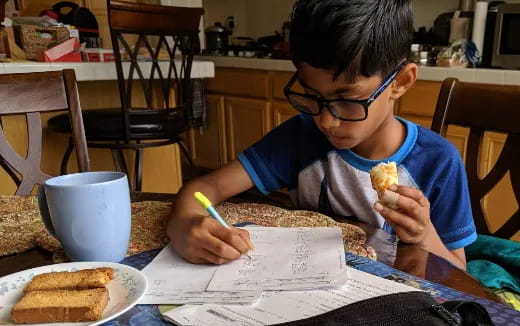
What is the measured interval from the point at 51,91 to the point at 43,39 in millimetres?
1053

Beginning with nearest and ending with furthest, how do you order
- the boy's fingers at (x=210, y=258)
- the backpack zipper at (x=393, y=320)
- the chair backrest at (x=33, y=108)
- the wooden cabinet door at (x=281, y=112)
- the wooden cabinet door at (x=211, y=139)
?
the backpack zipper at (x=393, y=320)
the boy's fingers at (x=210, y=258)
the chair backrest at (x=33, y=108)
the wooden cabinet door at (x=281, y=112)
the wooden cabinet door at (x=211, y=139)

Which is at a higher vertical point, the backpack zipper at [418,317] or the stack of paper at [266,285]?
the backpack zipper at [418,317]

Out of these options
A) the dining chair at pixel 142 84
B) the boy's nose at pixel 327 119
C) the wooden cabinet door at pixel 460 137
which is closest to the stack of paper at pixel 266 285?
the boy's nose at pixel 327 119

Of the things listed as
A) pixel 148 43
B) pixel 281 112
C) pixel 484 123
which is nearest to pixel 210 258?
pixel 484 123

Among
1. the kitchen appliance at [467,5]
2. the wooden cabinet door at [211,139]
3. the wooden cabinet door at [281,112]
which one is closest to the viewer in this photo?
the kitchen appliance at [467,5]

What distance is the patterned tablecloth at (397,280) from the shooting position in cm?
47

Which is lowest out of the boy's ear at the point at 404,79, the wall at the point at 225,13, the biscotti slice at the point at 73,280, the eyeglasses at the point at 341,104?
the biscotti slice at the point at 73,280

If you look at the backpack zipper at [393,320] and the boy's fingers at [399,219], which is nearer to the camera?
the backpack zipper at [393,320]

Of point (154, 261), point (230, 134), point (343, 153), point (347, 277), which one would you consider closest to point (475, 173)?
point (343, 153)

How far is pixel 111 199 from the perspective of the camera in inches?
23.9

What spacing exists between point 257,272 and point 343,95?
0.37 metres

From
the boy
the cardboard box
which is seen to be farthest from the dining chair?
the boy

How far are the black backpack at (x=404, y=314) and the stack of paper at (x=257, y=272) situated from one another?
11 cm

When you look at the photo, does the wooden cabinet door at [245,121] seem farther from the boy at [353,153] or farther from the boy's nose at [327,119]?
the boy's nose at [327,119]
